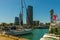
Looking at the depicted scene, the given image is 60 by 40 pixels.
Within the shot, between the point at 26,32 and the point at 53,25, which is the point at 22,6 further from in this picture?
the point at 53,25

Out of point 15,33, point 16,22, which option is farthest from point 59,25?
point 16,22

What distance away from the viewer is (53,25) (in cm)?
2616

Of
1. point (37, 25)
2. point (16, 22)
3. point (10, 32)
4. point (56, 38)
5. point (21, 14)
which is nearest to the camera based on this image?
point (56, 38)

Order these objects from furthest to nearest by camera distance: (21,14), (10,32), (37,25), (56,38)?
(37,25) → (21,14) → (10,32) → (56,38)

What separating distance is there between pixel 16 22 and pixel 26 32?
44.5 meters

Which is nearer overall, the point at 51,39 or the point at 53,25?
the point at 51,39

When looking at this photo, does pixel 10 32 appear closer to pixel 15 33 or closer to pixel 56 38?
pixel 15 33

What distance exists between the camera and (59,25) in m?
25.9

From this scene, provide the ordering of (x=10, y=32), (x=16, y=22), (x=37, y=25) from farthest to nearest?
1. (x=37, y=25)
2. (x=16, y=22)
3. (x=10, y=32)

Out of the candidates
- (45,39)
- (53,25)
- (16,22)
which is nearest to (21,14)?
(53,25)

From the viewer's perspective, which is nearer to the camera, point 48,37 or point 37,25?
point 48,37

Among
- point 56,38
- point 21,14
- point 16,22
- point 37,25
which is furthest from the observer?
point 37,25

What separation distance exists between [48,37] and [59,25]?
915cm

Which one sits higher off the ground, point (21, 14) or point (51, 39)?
point (21, 14)
